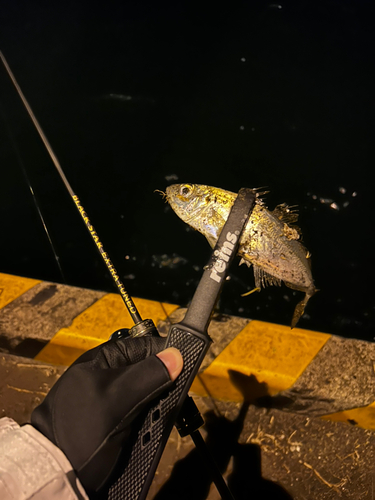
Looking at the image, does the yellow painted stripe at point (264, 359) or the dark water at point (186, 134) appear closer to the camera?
the yellow painted stripe at point (264, 359)

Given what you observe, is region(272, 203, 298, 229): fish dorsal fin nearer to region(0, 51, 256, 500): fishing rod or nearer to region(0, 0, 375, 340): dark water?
region(0, 51, 256, 500): fishing rod

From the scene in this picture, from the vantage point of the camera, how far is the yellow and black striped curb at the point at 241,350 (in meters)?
2.70

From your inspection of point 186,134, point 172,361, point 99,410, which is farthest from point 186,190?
point 186,134

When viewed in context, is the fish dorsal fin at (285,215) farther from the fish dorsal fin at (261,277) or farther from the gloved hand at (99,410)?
the gloved hand at (99,410)

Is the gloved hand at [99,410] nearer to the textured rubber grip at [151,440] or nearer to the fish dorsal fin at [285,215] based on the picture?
the textured rubber grip at [151,440]

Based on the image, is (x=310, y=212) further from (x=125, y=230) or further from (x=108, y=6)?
(x=108, y=6)

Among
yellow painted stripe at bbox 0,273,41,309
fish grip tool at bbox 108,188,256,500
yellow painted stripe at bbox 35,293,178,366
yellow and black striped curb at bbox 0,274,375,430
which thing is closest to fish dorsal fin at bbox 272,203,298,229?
yellow and black striped curb at bbox 0,274,375,430

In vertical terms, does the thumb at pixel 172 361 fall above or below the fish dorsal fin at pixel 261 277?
above

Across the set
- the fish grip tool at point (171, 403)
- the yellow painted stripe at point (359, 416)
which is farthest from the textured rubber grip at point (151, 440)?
the yellow painted stripe at point (359, 416)

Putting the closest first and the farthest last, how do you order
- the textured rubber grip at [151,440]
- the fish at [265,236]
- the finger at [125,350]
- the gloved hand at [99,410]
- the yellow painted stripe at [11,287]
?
the gloved hand at [99,410], the textured rubber grip at [151,440], the finger at [125,350], the fish at [265,236], the yellow painted stripe at [11,287]

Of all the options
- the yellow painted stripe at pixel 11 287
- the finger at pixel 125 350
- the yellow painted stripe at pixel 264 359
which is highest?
the finger at pixel 125 350

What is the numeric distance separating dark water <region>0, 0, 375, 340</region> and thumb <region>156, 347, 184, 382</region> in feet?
8.54

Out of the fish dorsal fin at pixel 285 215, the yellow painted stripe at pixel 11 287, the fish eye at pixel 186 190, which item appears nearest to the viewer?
the fish dorsal fin at pixel 285 215

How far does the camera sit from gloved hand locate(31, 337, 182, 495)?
1.51 metres
